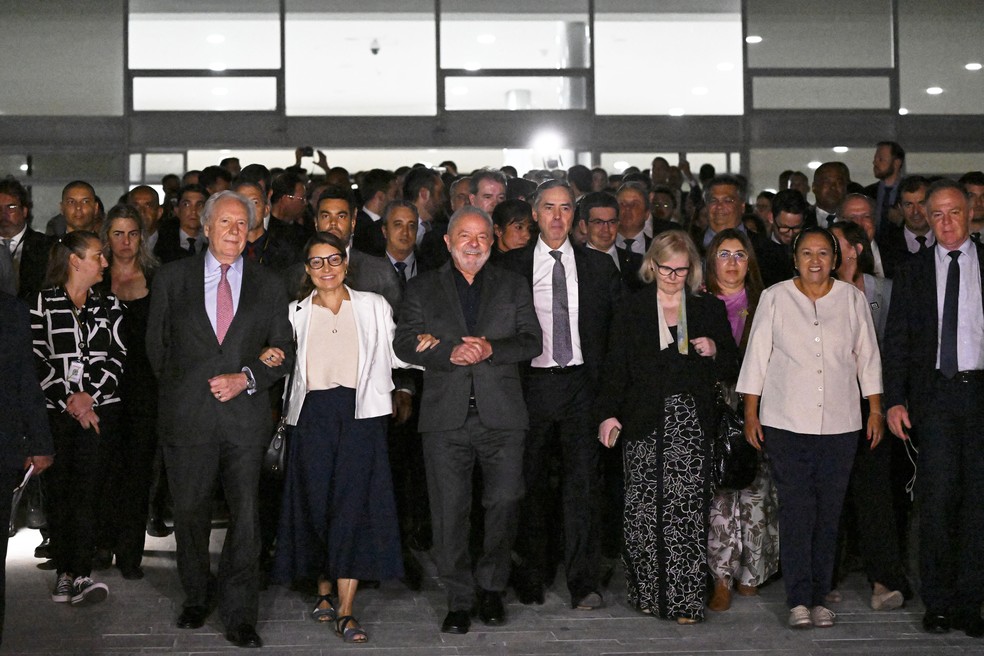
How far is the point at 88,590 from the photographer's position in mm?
6852

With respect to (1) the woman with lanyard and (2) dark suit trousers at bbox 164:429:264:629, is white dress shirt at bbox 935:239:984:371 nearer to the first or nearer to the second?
(2) dark suit trousers at bbox 164:429:264:629

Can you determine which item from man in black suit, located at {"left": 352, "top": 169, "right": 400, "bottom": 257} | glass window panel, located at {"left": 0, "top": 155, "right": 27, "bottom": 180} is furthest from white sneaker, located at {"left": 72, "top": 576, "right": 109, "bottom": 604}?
glass window panel, located at {"left": 0, "top": 155, "right": 27, "bottom": 180}

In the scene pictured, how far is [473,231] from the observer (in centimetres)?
648

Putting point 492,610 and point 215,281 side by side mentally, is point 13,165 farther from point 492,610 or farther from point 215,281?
point 492,610

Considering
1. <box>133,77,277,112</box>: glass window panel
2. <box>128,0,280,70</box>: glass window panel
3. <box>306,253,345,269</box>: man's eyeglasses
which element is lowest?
<box>306,253,345,269</box>: man's eyeglasses

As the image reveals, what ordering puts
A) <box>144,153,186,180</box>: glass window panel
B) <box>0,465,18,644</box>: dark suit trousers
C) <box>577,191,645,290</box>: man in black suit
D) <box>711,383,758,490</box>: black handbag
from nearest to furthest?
<box>0,465,18,644</box>: dark suit trousers
<box>711,383,758,490</box>: black handbag
<box>577,191,645,290</box>: man in black suit
<box>144,153,186,180</box>: glass window panel

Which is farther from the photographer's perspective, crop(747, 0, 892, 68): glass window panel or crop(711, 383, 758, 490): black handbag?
crop(747, 0, 892, 68): glass window panel

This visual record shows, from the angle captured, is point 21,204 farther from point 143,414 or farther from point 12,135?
point 12,135

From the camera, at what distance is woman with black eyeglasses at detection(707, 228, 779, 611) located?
695cm

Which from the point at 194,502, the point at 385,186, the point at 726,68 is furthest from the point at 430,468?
the point at 726,68

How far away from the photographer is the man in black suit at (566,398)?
6832mm

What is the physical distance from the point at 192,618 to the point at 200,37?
29.6ft

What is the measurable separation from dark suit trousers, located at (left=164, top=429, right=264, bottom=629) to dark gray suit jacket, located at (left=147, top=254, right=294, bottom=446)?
0.23ft

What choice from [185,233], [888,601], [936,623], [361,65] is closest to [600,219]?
[888,601]
